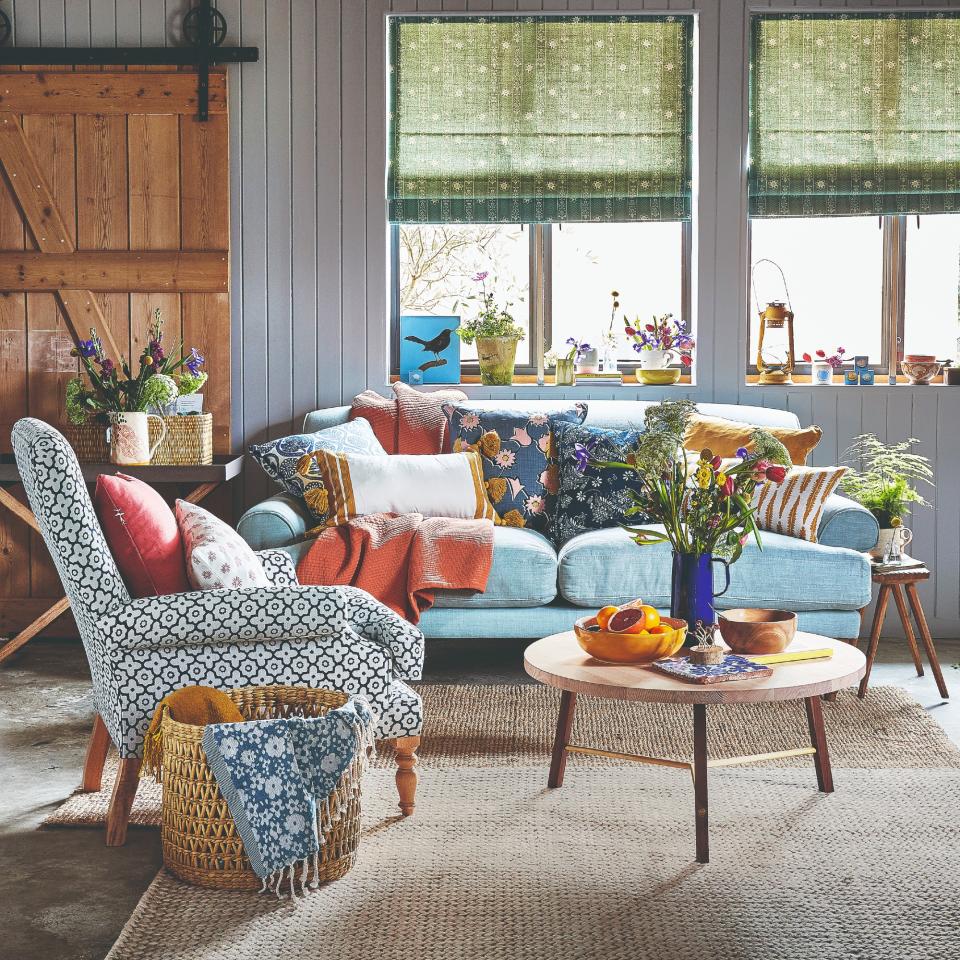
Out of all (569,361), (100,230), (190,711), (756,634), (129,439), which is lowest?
(190,711)

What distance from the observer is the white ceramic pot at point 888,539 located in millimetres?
4148

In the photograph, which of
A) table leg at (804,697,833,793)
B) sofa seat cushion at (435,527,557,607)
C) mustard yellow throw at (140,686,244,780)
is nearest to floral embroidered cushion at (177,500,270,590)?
mustard yellow throw at (140,686,244,780)

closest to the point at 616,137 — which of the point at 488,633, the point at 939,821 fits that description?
the point at 488,633

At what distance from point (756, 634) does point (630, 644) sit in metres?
0.33

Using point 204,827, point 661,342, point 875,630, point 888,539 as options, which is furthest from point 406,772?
point 661,342

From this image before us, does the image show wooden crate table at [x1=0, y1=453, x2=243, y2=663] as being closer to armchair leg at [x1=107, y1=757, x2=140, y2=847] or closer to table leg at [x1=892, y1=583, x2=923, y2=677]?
armchair leg at [x1=107, y1=757, x2=140, y2=847]

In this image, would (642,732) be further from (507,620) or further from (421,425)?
(421,425)

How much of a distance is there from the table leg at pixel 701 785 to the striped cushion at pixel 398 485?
1.75m

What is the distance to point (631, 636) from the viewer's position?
2.75 metres

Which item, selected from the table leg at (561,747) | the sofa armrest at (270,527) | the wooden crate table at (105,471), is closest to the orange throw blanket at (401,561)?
the sofa armrest at (270,527)

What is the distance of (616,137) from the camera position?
495 centimetres

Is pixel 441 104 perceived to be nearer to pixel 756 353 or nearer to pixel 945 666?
pixel 756 353

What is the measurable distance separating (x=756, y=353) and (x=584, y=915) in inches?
133

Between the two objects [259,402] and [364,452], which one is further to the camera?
[259,402]
